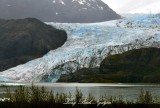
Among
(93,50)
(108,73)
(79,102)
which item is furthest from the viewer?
(108,73)

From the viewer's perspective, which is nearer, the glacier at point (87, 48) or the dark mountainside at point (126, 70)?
the glacier at point (87, 48)

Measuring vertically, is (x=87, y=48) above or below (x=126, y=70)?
above

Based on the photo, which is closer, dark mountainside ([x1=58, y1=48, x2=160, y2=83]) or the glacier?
the glacier

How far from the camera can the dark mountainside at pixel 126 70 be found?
16488 cm

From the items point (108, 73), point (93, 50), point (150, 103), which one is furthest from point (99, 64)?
point (150, 103)

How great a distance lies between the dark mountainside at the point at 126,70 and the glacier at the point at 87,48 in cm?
518

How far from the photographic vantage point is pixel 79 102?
64.8 ft

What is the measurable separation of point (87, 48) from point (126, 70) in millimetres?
29576

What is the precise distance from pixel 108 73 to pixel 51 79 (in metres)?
28.4

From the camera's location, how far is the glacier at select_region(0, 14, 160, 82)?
15062 cm

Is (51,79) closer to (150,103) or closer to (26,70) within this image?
(26,70)

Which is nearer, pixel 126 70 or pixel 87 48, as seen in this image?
pixel 87 48

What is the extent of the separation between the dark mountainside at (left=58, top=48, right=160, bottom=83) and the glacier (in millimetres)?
5177

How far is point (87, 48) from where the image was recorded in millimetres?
151375
